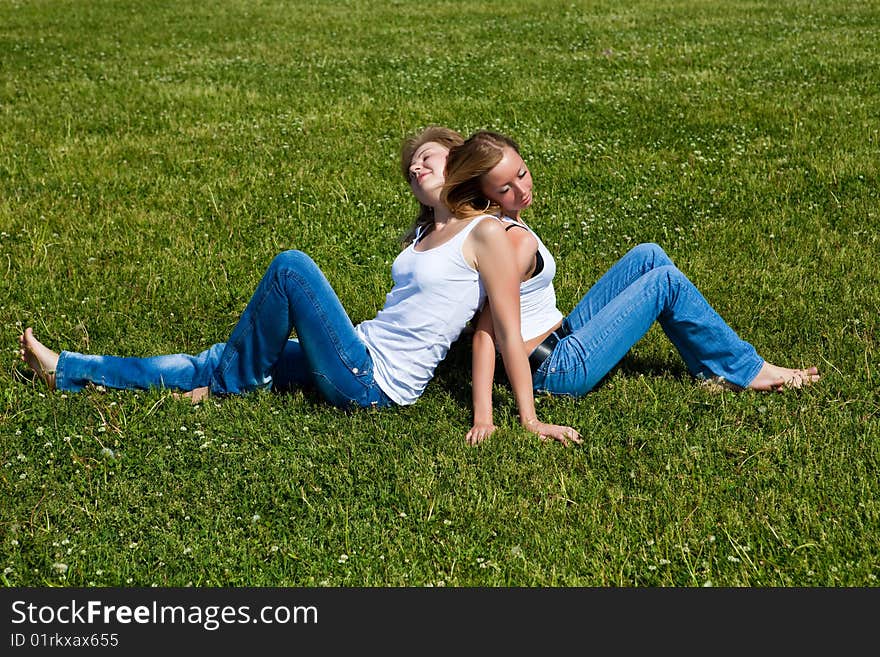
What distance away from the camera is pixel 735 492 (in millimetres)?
5258

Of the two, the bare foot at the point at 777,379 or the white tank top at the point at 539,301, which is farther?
the bare foot at the point at 777,379

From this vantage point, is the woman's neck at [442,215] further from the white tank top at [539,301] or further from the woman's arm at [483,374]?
the woman's arm at [483,374]

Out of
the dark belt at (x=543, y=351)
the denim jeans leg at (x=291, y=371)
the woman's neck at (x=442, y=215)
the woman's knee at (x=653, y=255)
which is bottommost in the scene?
the denim jeans leg at (x=291, y=371)

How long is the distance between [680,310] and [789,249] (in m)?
2.99

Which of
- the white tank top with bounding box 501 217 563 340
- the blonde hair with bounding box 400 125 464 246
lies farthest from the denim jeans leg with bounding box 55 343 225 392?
the white tank top with bounding box 501 217 563 340

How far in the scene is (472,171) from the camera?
19.1 ft

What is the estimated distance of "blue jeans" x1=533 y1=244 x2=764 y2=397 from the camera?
6141 mm

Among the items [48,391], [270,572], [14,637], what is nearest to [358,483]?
[270,572]

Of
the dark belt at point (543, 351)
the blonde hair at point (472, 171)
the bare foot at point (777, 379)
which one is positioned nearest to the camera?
the blonde hair at point (472, 171)

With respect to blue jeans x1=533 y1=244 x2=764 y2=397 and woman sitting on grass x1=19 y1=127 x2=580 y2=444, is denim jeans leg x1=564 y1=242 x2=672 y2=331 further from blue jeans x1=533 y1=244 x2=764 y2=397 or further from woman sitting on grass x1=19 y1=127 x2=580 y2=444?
woman sitting on grass x1=19 y1=127 x2=580 y2=444

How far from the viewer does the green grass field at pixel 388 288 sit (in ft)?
16.4

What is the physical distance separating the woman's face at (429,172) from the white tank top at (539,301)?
1.57 ft

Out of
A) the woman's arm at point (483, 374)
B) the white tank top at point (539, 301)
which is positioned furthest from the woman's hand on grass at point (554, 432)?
the white tank top at point (539, 301)

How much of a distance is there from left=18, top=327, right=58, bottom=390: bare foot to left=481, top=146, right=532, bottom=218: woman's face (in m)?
2.89
